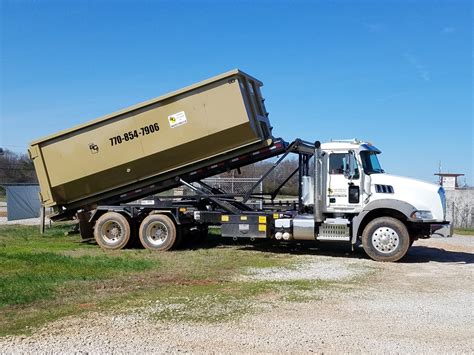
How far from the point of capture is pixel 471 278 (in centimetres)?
1007

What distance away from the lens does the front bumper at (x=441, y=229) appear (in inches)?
449

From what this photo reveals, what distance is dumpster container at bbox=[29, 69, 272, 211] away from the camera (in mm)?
12016

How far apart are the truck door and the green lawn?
5.76 ft

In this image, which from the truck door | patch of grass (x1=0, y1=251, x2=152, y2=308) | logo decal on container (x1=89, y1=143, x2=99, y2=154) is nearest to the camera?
patch of grass (x1=0, y1=251, x2=152, y2=308)

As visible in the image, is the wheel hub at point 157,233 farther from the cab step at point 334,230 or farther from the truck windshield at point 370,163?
the truck windshield at point 370,163

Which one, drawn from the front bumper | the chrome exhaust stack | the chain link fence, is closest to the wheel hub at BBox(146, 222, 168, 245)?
the chrome exhaust stack

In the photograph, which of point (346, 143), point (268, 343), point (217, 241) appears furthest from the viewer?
point (217, 241)

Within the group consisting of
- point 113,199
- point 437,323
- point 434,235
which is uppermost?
point 113,199

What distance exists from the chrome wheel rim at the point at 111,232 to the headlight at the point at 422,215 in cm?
738

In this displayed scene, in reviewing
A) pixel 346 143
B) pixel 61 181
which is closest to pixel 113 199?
pixel 61 181

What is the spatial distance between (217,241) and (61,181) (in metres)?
5.01

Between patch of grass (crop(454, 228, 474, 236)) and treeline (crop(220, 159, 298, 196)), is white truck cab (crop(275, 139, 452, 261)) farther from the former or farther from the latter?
patch of grass (crop(454, 228, 474, 236))

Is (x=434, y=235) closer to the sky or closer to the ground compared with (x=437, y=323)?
closer to the sky

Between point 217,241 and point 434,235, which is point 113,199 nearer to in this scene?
point 217,241
